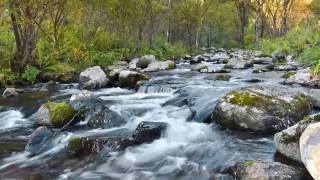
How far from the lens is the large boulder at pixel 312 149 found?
4902 mm

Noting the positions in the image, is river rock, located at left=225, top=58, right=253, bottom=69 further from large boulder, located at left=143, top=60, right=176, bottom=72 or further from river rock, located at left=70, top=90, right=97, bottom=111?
river rock, located at left=70, top=90, right=97, bottom=111

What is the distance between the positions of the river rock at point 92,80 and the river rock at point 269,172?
9.82 metres

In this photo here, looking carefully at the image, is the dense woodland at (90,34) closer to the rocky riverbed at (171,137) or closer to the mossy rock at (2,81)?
the mossy rock at (2,81)

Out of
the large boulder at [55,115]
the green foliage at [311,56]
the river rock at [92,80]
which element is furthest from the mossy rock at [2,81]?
the green foliage at [311,56]

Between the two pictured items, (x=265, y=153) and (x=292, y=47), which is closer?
(x=265, y=153)

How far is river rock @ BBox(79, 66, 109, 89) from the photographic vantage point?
585 inches

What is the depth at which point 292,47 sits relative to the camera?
76.5 feet

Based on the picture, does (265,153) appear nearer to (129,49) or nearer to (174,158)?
(174,158)

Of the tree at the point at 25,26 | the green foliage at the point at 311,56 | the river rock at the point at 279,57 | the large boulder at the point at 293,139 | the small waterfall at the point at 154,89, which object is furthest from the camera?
the river rock at the point at 279,57

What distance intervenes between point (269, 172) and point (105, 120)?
4717 millimetres

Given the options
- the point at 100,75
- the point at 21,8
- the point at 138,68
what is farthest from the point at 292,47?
the point at 21,8

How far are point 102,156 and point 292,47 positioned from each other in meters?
18.5

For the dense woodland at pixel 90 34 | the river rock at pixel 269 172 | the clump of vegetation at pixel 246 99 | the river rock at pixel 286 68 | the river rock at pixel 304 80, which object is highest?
the dense woodland at pixel 90 34

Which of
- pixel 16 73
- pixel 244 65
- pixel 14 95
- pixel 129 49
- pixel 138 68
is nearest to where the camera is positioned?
pixel 14 95
